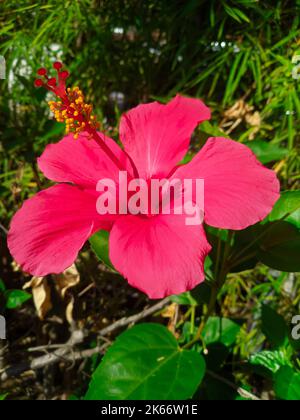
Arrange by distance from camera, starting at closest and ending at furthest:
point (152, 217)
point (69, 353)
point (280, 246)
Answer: point (152, 217) → point (280, 246) → point (69, 353)

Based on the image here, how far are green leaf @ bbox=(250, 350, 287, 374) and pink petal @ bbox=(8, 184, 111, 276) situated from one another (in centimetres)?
60

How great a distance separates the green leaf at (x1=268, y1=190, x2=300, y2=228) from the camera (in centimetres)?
95

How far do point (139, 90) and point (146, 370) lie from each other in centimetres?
105

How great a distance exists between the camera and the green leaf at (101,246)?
0.96m

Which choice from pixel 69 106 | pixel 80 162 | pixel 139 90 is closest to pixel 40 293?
pixel 80 162

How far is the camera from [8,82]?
1.61 meters

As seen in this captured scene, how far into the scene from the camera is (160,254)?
72cm

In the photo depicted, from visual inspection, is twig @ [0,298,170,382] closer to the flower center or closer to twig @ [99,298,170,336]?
twig @ [99,298,170,336]

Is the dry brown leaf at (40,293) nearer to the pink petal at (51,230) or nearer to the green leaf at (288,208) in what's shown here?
the pink petal at (51,230)

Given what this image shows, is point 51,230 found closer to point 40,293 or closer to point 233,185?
point 233,185

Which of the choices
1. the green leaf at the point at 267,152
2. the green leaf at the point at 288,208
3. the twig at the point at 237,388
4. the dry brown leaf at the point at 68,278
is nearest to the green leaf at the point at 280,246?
the green leaf at the point at 288,208

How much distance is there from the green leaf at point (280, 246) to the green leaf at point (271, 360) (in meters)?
0.34

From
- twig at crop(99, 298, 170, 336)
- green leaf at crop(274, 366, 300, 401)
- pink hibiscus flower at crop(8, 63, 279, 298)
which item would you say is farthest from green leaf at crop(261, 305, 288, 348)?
pink hibiscus flower at crop(8, 63, 279, 298)
